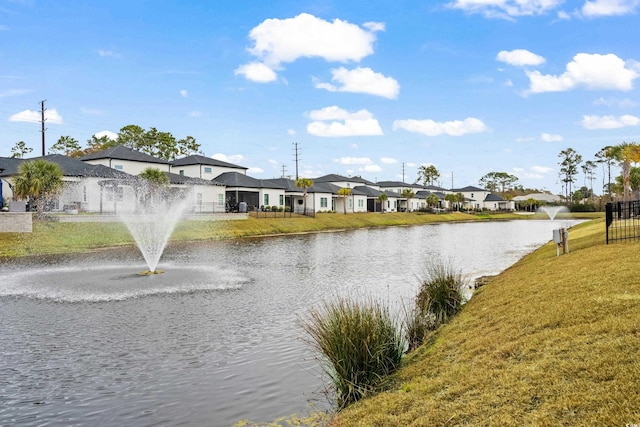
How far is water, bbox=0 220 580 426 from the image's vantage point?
8195 mm

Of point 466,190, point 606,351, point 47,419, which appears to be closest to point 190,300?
point 47,419

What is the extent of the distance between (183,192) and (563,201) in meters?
116

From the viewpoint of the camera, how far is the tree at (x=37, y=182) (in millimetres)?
38375

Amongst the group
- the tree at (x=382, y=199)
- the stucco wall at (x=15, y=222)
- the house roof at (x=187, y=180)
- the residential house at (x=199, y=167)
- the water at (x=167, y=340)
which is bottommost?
the water at (x=167, y=340)

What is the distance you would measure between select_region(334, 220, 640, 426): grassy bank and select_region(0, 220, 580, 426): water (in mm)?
2150

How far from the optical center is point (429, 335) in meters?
10.9

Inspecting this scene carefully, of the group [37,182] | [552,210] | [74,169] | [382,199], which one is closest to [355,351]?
[37,182]

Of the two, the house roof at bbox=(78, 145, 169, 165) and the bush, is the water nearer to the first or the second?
the bush

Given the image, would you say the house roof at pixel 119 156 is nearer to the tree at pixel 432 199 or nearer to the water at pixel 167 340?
the water at pixel 167 340

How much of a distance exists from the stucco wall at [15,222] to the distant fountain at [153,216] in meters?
7.74

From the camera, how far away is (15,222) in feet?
119

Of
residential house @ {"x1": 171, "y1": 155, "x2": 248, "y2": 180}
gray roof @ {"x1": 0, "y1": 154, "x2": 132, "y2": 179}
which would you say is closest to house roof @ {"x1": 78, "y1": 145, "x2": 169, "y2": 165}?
gray roof @ {"x1": 0, "y1": 154, "x2": 132, "y2": 179}

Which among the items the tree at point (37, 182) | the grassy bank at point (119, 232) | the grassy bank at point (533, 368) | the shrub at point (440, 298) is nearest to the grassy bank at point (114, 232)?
the grassy bank at point (119, 232)

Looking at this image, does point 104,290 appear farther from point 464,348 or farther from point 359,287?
point 464,348
